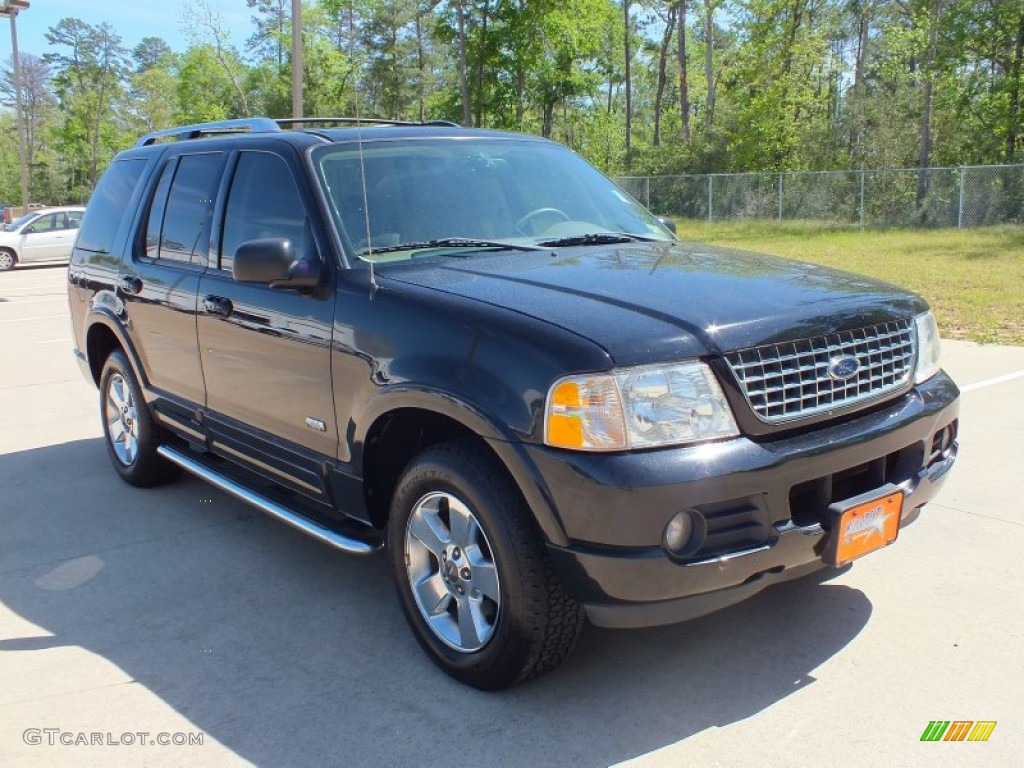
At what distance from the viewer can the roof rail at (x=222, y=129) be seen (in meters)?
4.57

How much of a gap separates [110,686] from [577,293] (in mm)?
2155

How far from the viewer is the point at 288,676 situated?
3.38m

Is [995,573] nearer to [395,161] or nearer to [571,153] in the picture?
[571,153]

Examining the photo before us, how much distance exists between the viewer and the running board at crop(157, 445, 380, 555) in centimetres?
355

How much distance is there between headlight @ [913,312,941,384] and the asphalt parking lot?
925 mm

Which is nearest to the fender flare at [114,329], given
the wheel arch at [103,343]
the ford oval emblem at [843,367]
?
the wheel arch at [103,343]

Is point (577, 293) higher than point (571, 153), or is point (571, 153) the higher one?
point (571, 153)

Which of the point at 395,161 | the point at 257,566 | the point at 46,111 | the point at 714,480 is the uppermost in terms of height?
the point at 46,111

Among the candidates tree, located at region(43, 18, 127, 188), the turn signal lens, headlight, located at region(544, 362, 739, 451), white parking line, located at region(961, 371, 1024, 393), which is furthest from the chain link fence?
tree, located at region(43, 18, 127, 188)

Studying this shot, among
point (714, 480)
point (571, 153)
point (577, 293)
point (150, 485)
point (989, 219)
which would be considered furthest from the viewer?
point (989, 219)

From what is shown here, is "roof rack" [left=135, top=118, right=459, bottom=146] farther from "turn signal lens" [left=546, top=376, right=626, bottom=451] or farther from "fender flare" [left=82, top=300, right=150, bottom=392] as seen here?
"turn signal lens" [left=546, top=376, right=626, bottom=451]

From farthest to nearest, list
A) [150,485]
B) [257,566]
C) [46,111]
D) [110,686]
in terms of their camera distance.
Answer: [46,111] < [150,485] < [257,566] < [110,686]

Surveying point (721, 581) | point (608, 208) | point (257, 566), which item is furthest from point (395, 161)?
point (721, 581)

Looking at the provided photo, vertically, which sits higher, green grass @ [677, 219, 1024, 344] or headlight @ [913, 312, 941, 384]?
headlight @ [913, 312, 941, 384]
